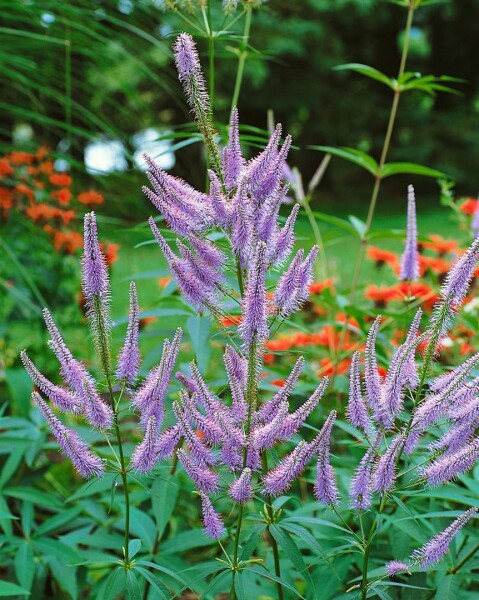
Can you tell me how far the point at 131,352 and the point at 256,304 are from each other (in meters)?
0.32

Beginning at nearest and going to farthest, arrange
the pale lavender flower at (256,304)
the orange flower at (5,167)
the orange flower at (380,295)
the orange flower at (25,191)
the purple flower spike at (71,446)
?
1. the pale lavender flower at (256,304)
2. the purple flower spike at (71,446)
3. the orange flower at (380,295)
4. the orange flower at (5,167)
5. the orange flower at (25,191)

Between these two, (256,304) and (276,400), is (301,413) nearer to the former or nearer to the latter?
(276,400)

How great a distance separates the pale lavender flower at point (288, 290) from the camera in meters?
1.55

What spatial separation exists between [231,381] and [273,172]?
45 centimetres

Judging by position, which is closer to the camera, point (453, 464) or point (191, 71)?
point (453, 464)

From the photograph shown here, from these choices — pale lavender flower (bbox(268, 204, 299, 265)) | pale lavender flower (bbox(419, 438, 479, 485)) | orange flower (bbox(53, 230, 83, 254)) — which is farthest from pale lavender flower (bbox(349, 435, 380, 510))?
orange flower (bbox(53, 230, 83, 254))

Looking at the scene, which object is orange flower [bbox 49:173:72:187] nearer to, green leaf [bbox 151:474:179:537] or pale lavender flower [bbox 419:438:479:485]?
green leaf [bbox 151:474:179:537]

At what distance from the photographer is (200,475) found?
1501 mm

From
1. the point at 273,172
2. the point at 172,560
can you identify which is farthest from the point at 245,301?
the point at 172,560

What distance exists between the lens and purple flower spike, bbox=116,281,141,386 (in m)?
1.54

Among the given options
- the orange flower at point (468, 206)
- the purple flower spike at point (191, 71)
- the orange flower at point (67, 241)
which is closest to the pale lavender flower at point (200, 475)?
the purple flower spike at point (191, 71)

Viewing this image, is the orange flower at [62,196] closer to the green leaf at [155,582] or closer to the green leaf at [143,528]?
the green leaf at [143,528]

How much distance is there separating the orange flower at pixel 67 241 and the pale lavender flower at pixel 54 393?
9.43ft

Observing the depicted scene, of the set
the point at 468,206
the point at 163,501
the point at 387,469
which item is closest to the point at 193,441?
the point at 387,469
